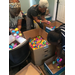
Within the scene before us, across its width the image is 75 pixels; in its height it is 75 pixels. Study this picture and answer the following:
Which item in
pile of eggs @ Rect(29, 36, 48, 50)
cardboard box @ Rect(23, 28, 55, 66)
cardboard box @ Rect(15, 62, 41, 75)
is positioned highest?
pile of eggs @ Rect(29, 36, 48, 50)

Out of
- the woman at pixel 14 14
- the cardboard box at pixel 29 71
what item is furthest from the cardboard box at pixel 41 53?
the woman at pixel 14 14

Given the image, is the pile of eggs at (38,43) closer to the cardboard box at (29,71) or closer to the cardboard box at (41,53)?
the cardboard box at (41,53)

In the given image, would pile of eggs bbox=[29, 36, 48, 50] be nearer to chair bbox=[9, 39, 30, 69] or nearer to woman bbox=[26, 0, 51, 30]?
woman bbox=[26, 0, 51, 30]

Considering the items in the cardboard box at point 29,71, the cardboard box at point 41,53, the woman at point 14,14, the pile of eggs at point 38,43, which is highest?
the woman at point 14,14

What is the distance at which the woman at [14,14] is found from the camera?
122 cm

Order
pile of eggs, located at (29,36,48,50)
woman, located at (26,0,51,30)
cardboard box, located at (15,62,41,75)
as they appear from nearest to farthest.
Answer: cardboard box, located at (15,62,41,75), woman, located at (26,0,51,30), pile of eggs, located at (29,36,48,50)

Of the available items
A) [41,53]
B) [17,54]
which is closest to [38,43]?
Answer: [41,53]

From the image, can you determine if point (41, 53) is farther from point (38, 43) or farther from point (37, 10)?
point (37, 10)

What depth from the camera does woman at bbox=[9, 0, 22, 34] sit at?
1.22 metres

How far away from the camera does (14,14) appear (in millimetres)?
1321

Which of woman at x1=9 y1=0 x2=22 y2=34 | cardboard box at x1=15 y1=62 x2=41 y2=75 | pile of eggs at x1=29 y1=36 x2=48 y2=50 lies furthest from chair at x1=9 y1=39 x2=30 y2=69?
woman at x1=9 y1=0 x2=22 y2=34
